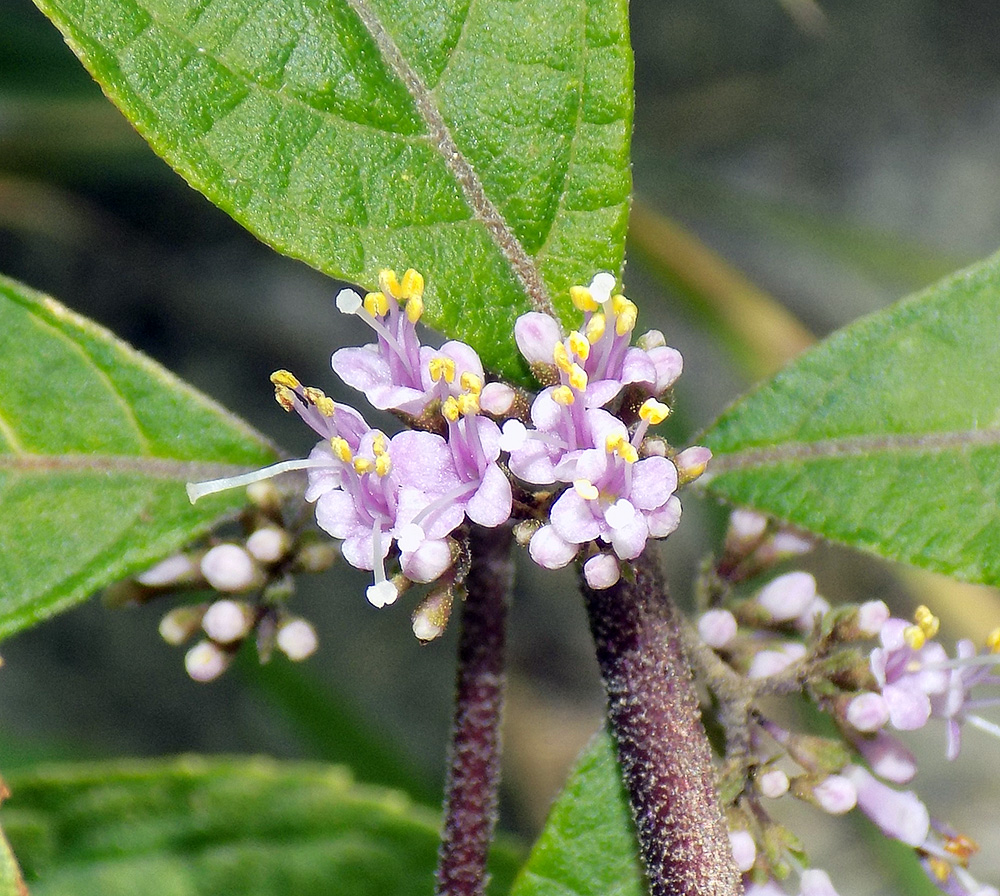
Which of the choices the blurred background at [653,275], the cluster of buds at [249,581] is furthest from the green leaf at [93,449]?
the blurred background at [653,275]

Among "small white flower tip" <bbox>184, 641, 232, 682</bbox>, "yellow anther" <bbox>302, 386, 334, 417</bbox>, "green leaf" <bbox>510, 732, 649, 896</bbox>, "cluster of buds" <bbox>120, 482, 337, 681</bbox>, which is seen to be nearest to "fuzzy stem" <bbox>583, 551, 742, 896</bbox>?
"green leaf" <bbox>510, 732, 649, 896</bbox>

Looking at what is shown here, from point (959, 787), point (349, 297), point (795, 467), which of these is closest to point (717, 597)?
point (795, 467)

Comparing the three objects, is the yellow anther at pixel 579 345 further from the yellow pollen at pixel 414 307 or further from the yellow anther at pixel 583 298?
the yellow pollen at pixel 414 307

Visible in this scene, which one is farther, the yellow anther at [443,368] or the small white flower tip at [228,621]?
the small white flower tip at [228,621]

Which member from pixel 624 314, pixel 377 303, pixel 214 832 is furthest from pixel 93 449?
pixel 214 832

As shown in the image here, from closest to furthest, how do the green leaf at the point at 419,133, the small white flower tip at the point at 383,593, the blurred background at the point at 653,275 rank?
the small white flower tip at the point at 383,593 < the green leaf at the point at 419,133 < the blurred background at the point at 653,275

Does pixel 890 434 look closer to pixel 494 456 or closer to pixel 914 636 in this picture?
pixel 914 636
